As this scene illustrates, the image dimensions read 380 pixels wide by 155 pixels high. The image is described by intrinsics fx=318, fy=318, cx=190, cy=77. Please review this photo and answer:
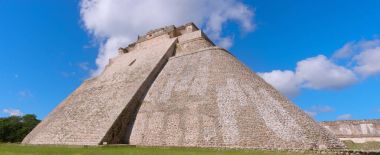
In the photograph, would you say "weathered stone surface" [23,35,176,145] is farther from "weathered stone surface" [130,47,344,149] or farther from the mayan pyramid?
"weathered stone surface" [130,47,344,149]

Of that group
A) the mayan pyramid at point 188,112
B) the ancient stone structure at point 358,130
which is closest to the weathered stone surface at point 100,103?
the mayan pyramid at point 188,112

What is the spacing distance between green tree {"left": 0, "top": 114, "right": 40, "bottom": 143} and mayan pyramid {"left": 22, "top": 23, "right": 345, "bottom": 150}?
15.3 metres

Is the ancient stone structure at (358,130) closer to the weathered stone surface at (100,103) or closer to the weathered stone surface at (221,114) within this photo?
the weathered stone surface at (221,114)

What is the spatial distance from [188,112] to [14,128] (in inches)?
1149

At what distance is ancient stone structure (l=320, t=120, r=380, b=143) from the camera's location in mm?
24117

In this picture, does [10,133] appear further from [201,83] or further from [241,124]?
[241,124]

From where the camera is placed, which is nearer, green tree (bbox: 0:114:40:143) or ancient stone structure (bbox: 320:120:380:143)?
ancient stone structure (bbox: 320:120:380:143)

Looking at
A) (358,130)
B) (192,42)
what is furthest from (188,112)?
(358,130)

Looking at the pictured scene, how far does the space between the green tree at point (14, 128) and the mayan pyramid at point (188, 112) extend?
1534 centimetres

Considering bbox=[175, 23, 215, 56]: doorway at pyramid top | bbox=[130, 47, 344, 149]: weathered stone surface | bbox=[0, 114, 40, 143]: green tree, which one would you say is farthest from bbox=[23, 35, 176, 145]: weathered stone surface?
bbox=[0, 114, 40, 143]: green tree

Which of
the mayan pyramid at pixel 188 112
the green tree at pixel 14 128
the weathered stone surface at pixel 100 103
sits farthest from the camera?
the green tree at pixel 14 128

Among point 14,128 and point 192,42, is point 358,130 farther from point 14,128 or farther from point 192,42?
point 14,128

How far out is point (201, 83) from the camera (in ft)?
60.0

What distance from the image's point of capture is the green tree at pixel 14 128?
3588cm
